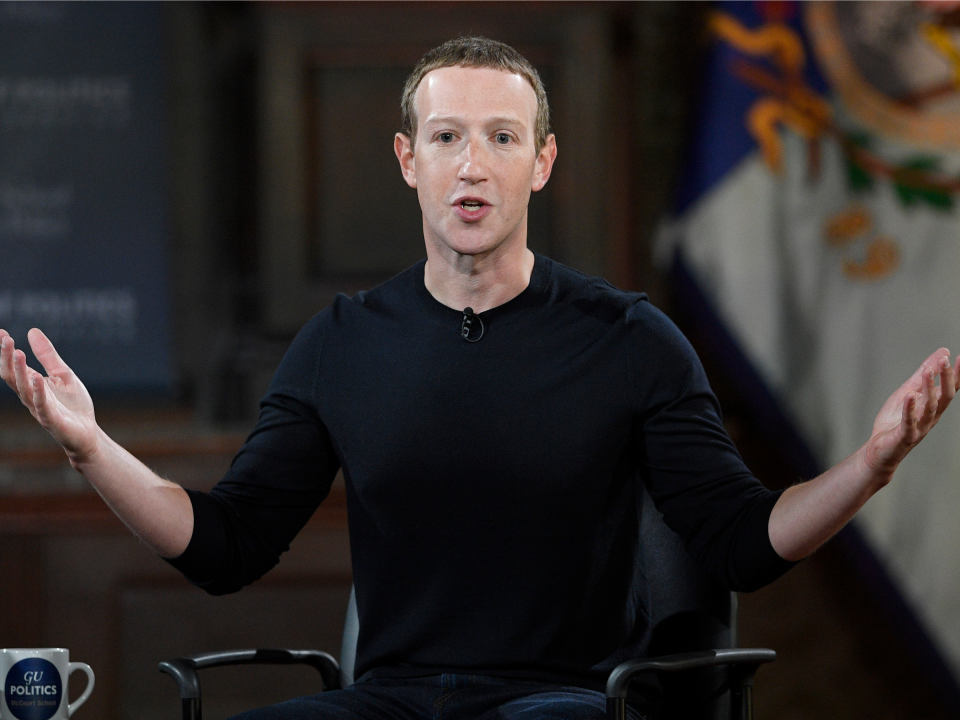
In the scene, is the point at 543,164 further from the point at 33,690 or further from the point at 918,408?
the point at 33,690

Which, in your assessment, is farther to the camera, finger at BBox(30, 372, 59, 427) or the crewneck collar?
the crewneck collar

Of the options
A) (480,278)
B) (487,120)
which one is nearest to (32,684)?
(480,278)

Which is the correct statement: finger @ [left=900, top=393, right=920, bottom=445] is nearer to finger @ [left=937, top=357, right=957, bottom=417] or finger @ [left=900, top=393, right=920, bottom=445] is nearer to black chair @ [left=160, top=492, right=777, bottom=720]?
finger @ [left=937, top=357, right=957, bottom=417]

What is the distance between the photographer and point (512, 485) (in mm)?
1487

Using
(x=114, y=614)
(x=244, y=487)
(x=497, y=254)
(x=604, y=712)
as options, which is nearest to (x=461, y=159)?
(x=497, y=254)

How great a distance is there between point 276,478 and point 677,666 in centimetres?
62

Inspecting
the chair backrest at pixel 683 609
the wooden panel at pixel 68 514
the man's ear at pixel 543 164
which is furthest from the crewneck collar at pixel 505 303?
the wooden panel at pixel 68 514

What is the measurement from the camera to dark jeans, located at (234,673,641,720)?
1.35 metres

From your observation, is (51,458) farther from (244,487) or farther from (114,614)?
(244,487)

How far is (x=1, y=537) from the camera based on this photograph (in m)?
2.85

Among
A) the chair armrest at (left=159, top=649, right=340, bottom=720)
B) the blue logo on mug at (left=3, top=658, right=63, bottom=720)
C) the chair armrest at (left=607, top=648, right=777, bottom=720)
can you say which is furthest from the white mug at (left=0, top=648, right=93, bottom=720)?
the chair armrest at (left=607, top=648, right=777, bottom=720)

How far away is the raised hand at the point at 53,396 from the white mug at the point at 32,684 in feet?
0.80

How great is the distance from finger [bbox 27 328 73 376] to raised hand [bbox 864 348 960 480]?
3.18 feet

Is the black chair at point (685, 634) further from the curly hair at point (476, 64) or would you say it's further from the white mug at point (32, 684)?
the curly hair at point (476, 64)
